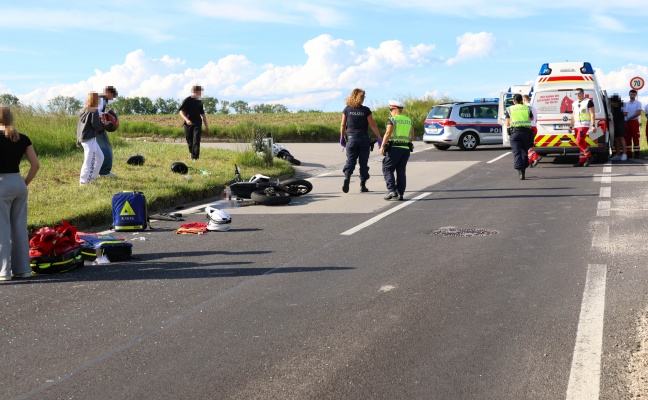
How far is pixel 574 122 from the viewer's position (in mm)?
21234

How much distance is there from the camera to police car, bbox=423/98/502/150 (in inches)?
1158

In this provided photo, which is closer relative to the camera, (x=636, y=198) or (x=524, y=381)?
(x=524, y=381)

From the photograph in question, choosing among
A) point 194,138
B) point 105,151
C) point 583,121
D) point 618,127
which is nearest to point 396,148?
point 105,151

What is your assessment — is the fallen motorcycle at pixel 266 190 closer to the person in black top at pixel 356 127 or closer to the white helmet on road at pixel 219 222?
the person in black top at pixel 356 127

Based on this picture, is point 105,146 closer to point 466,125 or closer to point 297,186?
point 297,186

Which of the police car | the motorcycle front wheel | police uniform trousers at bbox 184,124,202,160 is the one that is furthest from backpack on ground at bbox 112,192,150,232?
the police car

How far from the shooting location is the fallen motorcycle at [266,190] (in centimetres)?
1466

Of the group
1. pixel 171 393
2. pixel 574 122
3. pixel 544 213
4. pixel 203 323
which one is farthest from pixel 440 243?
pixel 574 122

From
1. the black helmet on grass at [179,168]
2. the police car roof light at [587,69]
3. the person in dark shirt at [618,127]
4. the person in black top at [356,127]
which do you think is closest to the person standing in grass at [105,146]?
the black helmet on grass at [179,168]

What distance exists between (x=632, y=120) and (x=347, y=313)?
1864 cm

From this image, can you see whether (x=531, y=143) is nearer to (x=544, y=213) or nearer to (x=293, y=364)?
(x=544, y=213)

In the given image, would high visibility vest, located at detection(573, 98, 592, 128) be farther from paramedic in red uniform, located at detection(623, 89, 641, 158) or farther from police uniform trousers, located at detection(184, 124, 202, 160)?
police uniform trousers, located at detection(184, 124, 202, 160)

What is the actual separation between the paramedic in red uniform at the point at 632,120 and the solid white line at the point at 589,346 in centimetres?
1674

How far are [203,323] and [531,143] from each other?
12.9 m
